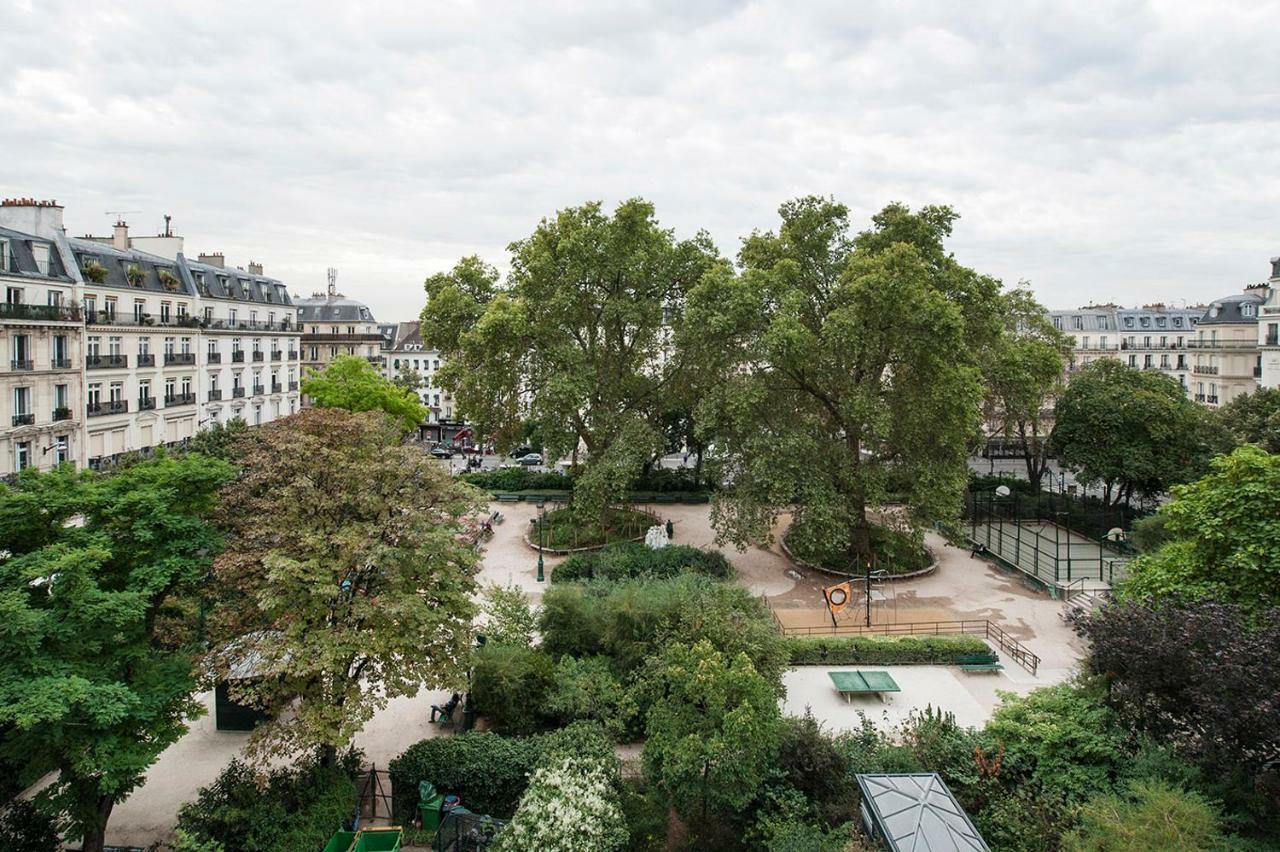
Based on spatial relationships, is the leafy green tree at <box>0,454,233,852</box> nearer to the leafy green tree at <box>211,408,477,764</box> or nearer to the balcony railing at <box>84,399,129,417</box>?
the leafy green tree at <box>211,408,477,764</box>

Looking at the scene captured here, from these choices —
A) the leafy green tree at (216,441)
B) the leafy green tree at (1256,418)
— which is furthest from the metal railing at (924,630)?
the leafy green tree at (216,441)

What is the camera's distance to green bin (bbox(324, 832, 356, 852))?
14.8 metres

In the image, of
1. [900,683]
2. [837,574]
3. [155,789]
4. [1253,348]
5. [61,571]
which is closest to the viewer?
[61,571]

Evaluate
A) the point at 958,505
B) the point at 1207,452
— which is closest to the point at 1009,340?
the point at 1207,452

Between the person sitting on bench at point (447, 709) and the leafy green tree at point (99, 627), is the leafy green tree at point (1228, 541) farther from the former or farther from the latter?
the leafy green tree at point (99, 627)

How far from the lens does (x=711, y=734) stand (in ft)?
50.2

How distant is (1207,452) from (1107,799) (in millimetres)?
27831

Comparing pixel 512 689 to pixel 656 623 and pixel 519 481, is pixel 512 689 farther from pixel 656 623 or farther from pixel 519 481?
pixel 519 481

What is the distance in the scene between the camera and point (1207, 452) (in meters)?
35.2

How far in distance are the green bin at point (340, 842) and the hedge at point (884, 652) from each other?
13082mm

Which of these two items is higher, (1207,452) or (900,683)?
(1207,452)

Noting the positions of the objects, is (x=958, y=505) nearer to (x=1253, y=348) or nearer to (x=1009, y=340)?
(x=1009, y=340)

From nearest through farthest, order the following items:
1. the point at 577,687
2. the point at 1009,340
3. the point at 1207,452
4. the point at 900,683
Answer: the point at 577,687 → the point at 900,683 → the point at 1207,452 → the point at 1009,340

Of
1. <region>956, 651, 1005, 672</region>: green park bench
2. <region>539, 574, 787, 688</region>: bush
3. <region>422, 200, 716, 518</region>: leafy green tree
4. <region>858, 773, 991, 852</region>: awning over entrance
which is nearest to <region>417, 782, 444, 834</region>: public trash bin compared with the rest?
<region>539, 574, 787, 688</region>: bush
